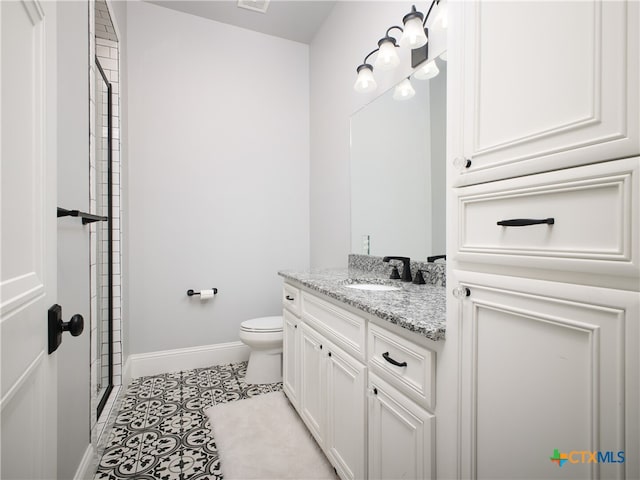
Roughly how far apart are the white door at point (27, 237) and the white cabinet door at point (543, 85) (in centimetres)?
88

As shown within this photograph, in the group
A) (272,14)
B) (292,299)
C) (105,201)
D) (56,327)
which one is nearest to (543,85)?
(56,327)

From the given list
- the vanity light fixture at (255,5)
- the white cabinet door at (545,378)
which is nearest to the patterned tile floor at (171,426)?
the white cabinet door at (545,378)

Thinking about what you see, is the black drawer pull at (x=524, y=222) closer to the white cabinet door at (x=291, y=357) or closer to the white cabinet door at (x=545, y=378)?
the white cabinet door at (x=545, y=378)

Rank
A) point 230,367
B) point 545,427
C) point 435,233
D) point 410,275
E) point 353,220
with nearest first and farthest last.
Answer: point 545,427
point 435,233
point 410,275
point 353,220
point 230,367

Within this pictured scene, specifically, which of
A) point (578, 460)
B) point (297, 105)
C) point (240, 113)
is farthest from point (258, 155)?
point (578, 460)

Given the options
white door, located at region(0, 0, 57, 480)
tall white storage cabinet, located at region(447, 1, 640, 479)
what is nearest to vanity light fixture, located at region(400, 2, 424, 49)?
tall white storage cabinet, located at region(447, 1, 640, 479)

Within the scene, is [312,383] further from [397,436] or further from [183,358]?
[183,358]

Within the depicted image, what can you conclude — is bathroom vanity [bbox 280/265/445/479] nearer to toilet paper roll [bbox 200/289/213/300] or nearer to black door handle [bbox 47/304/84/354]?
black door handle [bbox 47/304/84/354]

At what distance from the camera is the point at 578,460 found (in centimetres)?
58

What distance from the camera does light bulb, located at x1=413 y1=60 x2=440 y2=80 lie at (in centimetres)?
167

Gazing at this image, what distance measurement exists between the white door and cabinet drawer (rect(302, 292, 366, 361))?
90cm

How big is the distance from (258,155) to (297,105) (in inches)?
24.4

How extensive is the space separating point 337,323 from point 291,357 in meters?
0.74

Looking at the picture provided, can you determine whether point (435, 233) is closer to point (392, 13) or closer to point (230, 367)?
point (392, 13)
